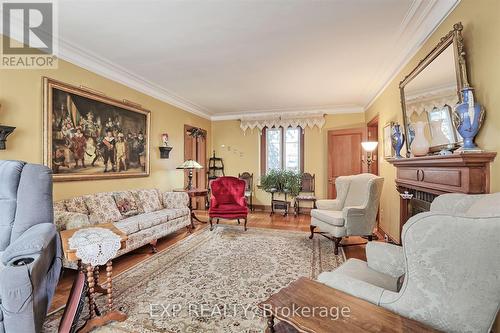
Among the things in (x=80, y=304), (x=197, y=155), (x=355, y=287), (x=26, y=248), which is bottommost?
(x=80, y=304)

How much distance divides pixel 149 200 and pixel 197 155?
2412 millimetres

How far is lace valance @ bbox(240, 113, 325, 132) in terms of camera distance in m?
6.16

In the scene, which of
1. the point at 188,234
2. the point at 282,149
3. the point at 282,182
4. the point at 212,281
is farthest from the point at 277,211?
the point at 212,281

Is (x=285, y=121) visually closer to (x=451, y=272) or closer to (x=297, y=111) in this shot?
(x=297, y=111)

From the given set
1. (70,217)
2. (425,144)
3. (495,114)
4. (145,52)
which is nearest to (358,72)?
(425,144)

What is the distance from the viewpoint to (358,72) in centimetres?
384

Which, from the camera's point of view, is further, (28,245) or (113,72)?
(113,72)

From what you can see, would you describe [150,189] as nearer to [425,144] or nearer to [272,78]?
[272,78]

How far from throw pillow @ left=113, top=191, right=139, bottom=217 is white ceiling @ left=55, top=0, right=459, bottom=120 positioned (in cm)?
181

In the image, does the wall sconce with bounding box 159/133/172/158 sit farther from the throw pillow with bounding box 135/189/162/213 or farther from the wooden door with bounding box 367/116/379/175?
the wooden door with bounding box 367/116/379/175

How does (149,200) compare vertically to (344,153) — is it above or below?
below

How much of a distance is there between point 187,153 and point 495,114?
17.1 feet

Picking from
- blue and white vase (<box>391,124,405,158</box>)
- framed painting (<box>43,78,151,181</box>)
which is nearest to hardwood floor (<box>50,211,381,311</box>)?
framed painting (<box>43,78,151,181</box>)

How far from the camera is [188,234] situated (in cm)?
425
